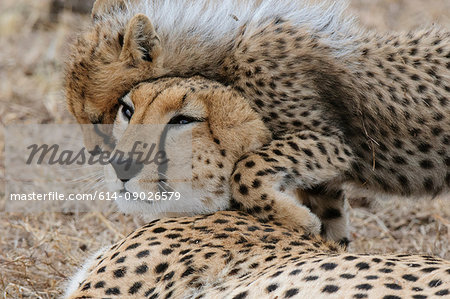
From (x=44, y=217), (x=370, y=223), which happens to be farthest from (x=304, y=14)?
(x=44, y=217)

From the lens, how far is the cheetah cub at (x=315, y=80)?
308 centimetres

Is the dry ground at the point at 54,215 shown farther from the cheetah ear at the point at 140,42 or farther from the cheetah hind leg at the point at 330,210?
the cheetah ear at the point at 140,42

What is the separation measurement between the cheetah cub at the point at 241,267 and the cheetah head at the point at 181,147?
154 mm

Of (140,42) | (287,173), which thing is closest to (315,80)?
(287,173)

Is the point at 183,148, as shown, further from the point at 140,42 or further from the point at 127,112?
the point at 140,42

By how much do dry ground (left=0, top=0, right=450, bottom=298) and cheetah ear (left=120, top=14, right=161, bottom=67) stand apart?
597 millimetres

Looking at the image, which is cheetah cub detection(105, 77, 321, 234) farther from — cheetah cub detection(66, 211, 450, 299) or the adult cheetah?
cheetah cub detection(66, 211, 450, 299)

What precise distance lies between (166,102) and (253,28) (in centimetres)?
65

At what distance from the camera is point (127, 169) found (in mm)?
2830

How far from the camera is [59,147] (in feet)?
15.5

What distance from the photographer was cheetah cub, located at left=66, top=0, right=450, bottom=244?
308cm

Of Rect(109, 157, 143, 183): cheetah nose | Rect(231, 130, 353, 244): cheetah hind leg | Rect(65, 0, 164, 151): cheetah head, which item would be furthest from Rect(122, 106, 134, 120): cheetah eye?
Rect(231, 130, 353, 244): cheetah hind leg

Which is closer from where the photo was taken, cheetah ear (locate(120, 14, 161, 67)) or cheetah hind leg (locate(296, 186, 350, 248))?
cheetah ear (locate(120, 14, 161, 67))

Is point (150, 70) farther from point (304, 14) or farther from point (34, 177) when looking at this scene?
point (34, 177)
